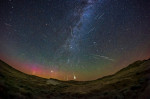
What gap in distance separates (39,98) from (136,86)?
1741cm

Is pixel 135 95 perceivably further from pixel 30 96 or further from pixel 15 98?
pixel 15 98

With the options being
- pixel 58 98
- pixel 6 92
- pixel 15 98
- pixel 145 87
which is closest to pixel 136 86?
pixel 145 87

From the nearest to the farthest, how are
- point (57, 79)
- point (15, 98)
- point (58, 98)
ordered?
point (15, 98) < point (58, 98) < point (57, 79)

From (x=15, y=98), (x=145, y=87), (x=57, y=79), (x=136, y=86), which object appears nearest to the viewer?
(x=15, y=98)

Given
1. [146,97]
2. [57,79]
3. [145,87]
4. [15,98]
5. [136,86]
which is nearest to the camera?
[146,97]

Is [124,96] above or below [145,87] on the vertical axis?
below

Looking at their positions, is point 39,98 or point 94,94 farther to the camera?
point 94,94

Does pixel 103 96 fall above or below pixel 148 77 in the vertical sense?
below

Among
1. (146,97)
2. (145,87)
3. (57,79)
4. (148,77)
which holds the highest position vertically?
(57,79)

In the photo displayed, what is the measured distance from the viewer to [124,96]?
803 inches

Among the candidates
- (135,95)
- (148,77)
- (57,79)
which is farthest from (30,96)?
(57,79)

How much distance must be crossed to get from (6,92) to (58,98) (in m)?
9.04

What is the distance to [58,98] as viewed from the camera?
23.5 meters

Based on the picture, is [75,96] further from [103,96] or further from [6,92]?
[6,92]
